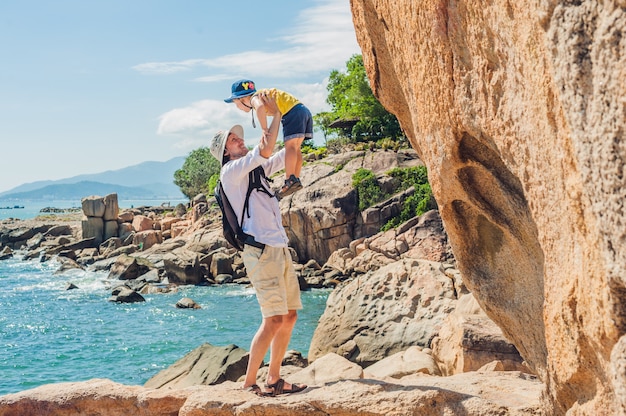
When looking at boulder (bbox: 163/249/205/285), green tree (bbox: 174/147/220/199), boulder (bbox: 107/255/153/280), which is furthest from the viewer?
green tree (bbox: 174/147/220/199)

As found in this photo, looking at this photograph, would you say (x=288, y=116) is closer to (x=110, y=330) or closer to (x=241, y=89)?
(x=241, y=89)

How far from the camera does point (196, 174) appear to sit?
79.5 m

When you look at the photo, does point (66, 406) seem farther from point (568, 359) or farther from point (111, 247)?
point (111, 247)

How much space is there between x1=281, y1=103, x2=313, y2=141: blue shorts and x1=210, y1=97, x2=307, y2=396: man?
14 cm

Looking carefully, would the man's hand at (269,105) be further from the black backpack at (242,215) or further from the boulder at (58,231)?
the boulder at (58,231)

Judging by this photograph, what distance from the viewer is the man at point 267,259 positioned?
6.62m

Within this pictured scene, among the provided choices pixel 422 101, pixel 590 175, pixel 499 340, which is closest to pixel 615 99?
pixel 590 175

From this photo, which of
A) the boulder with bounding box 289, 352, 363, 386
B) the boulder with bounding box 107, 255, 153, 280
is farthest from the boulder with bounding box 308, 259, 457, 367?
the boulder with bounding box 107, 255, 153, 280

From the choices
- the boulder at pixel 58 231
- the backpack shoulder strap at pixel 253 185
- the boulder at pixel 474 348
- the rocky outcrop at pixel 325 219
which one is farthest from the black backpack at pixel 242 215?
the boulder at pixel 58 231

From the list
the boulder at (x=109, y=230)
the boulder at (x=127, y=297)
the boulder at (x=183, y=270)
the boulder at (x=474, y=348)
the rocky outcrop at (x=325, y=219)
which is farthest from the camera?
the boulder at (x=109, y=230)

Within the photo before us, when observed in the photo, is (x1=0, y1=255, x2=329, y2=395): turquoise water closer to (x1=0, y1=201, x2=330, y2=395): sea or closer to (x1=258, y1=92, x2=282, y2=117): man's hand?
(x1=0, y1=201, x2=330, y2=395): sea

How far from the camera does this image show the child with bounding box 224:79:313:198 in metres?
6.75

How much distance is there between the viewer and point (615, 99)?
10.5 feet

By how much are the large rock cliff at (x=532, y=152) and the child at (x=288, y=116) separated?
84 cm
